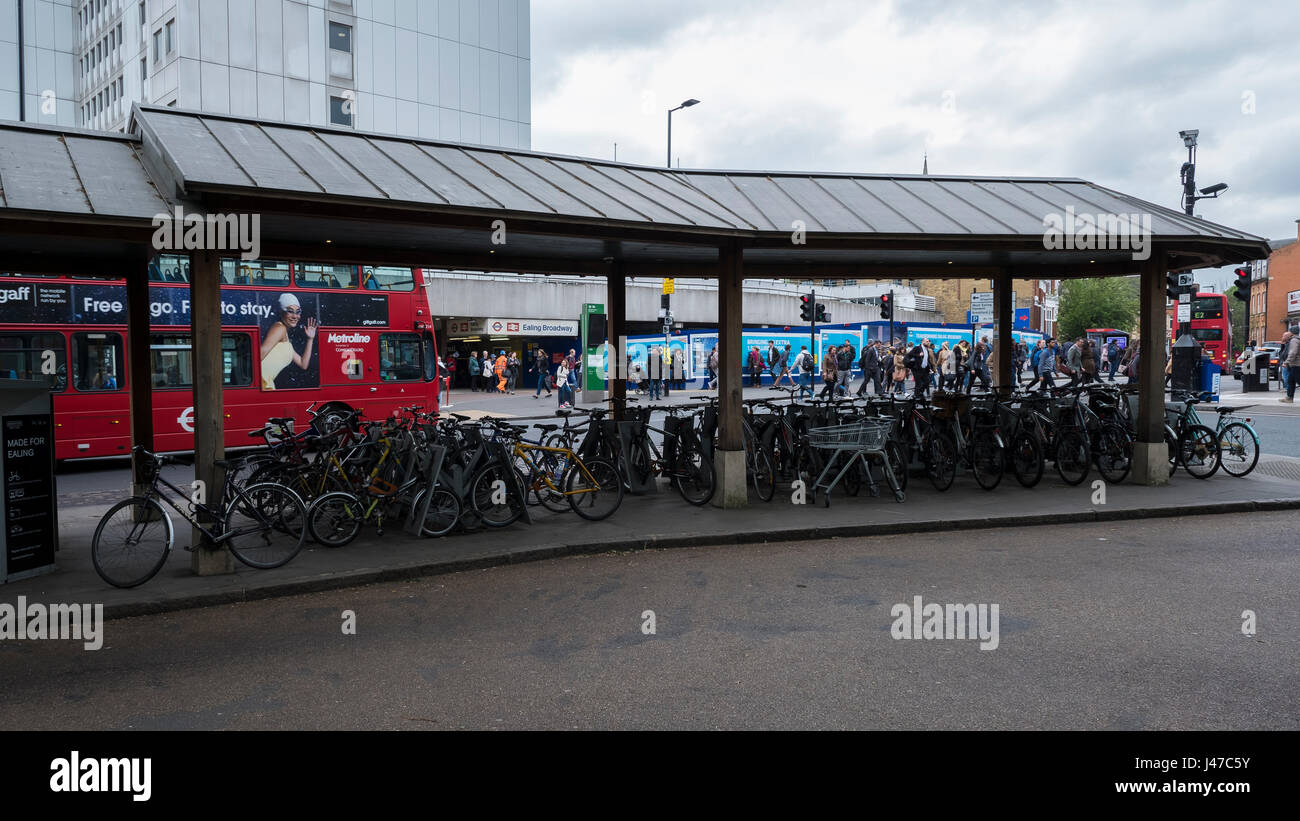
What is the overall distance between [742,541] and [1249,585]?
13.1 ft

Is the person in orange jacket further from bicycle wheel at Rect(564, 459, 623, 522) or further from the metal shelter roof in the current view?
bicycle wheel at Rect(564, 459, 623, 522)

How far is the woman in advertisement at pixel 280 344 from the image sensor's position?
1670 cm

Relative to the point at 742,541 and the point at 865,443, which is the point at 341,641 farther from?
the point at 865,443

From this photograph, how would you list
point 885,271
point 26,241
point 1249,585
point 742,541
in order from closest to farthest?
1. point 1249,585
2. point 26,241
3. point 742,541
4. point 885,271

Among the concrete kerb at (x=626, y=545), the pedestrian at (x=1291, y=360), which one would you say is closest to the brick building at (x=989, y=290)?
the pedestrian at (x=1291, y=360)

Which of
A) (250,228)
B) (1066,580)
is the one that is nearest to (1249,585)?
(1066,580)

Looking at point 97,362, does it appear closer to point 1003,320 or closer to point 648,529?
point 648,529

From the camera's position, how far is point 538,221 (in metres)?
8.10

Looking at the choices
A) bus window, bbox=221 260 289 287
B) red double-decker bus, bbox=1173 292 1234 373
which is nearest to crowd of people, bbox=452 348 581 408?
bus window, bbox=221 260 289 287

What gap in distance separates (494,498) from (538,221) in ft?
8.57

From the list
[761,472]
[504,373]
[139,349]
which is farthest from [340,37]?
[761,472]

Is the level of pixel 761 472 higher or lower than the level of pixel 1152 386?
lower
